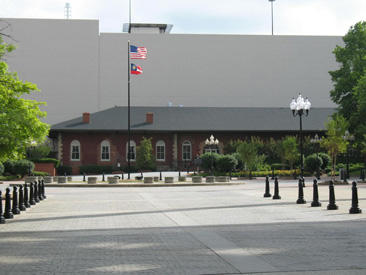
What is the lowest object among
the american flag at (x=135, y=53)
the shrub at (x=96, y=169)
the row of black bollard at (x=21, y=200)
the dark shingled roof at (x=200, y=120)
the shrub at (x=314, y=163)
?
the row of black bollard at (x=21, y=200)

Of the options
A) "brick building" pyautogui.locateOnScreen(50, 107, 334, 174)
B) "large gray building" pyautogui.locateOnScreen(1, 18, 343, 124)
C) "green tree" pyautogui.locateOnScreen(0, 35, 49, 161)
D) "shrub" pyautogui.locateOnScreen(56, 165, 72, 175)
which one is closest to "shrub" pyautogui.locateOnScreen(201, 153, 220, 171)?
"brick building" pyautogui.locateOnScreen(50, 107, 334, 174)

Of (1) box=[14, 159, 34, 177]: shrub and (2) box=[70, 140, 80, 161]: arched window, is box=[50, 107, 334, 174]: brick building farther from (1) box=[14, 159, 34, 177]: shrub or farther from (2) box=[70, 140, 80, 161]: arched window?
(1) box=[14, 159, 34, 177]: shrub

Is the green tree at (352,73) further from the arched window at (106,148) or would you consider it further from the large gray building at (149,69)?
the arched window at (106,148)

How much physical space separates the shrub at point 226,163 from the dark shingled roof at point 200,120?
12.2 m

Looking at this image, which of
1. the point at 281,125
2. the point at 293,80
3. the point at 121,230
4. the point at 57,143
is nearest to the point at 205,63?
the point at 293,80

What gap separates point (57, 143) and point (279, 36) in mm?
32740

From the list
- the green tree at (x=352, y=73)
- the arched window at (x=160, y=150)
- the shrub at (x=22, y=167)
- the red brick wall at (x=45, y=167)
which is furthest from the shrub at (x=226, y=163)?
the red brick wall at (x=45, y=167)

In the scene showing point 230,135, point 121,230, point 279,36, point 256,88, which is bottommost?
point 121,230

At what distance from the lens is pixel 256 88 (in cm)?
7088

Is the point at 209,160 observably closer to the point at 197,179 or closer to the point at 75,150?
the point at 197,179

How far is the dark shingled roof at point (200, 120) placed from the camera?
5662 centimetres

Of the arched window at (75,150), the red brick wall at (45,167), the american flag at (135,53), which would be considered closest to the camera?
the american flag at (135,53)

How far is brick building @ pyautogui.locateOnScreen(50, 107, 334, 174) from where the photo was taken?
5656 cm

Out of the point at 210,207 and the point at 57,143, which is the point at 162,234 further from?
the point at 57,143
